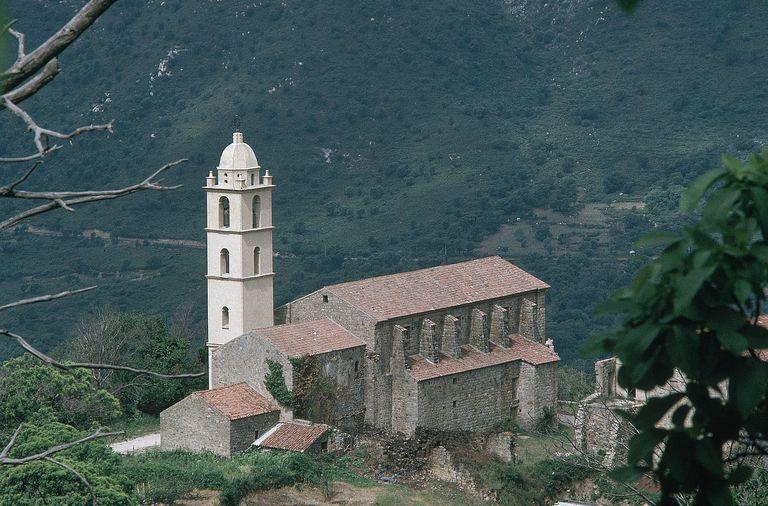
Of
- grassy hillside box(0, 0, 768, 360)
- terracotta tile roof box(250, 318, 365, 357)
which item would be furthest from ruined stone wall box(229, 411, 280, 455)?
grassy hillside box(0, 0, 768, 360)

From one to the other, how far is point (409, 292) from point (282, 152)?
144 feet

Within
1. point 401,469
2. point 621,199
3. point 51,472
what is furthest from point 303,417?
point 621,199

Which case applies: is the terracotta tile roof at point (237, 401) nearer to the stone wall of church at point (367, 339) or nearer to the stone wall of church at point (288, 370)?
the stone wall of church at point (288, 370)

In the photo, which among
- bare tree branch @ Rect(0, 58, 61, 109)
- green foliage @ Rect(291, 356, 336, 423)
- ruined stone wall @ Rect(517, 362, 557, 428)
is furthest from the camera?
ruined stone wall @ Rect(517, 362, 557, 428)

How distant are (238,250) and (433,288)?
4.92m

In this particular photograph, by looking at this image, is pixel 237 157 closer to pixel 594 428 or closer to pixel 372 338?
pixel 372 338

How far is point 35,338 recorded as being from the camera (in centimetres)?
6203

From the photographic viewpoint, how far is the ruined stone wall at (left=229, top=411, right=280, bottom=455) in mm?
34719

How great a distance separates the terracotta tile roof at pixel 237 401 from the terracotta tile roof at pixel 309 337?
1291 millimetres

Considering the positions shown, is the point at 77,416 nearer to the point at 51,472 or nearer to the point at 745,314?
the point at 51,472

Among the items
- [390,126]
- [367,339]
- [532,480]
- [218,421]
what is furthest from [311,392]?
[390,126]

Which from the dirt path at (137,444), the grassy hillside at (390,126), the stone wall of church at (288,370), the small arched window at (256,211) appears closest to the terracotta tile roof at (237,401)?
the stone wall of church at (288,370)

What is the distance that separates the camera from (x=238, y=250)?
38.8 meters

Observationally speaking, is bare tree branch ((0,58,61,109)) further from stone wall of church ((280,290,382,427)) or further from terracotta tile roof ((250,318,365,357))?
stone wall of church ((280,290,382,427))
